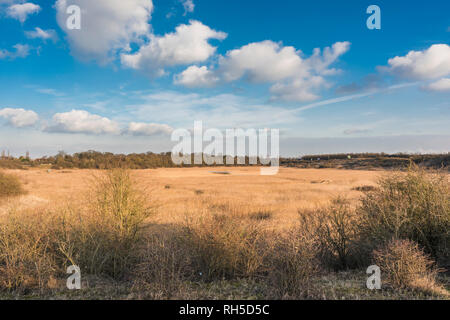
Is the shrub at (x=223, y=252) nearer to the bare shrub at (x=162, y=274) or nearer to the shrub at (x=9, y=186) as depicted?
the bare shrub at (x=162, y=274)

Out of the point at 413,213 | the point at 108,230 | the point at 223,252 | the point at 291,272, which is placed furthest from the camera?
the point at 108,230

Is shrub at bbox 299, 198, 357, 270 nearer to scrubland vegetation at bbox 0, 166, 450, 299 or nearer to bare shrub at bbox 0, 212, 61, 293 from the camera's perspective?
scrubland vegetation at bbox 0, 166, 450, 299

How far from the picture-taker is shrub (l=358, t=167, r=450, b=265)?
8.22 metres

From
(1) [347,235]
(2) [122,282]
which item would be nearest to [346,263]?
(1) [347,235]

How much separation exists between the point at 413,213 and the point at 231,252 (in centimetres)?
596

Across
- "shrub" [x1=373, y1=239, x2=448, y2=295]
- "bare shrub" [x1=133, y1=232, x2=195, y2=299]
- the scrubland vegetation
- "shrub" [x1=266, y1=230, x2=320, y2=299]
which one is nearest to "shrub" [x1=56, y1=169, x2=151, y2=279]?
the scrubland vegetation

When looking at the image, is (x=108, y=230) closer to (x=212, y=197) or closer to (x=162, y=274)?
(x=162, y=274)

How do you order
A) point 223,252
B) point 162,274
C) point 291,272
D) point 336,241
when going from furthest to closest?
point 336,241, point 223,252, point 162,274, point 291,272

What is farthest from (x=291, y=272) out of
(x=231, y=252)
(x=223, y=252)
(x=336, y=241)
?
(x=336, y=241)

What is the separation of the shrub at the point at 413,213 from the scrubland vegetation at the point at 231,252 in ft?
0.11

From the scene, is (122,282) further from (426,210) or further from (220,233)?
(426,210)

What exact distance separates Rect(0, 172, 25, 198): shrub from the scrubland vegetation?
25.2 m

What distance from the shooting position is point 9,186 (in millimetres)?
29703
